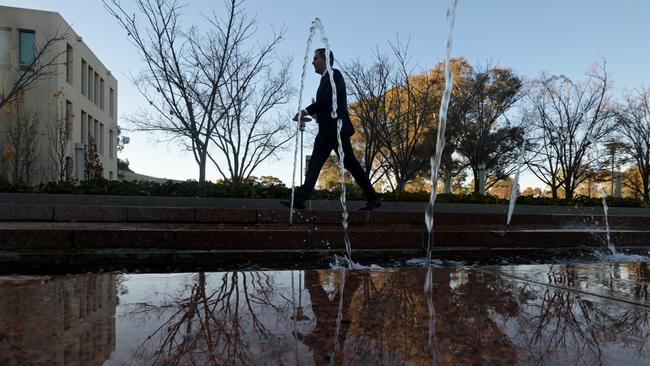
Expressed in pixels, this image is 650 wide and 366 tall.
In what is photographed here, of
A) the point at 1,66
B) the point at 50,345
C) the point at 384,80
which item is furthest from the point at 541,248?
the point at 1,66

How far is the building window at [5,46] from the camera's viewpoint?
2167 cm

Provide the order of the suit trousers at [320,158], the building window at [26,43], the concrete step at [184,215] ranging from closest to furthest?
the suit trousers at [320,158] → the concrete step at [184,215] → the building window at [26,43]

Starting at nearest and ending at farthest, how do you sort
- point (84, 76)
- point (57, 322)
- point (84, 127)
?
point (57, 322)
point (84, 127)
point (84, 76)

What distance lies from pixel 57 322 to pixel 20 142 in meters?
24.0

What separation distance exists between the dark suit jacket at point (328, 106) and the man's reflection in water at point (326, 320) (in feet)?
11.0

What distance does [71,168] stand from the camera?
21047 mm

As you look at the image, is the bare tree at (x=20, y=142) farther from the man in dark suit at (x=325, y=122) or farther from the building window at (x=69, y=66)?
the man in dark suit at (x=325, y=122)

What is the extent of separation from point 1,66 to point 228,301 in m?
26.3

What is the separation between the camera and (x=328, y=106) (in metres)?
5.32

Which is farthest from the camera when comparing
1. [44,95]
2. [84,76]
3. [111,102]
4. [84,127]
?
[111,102]

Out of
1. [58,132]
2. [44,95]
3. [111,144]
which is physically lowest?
[58,132]

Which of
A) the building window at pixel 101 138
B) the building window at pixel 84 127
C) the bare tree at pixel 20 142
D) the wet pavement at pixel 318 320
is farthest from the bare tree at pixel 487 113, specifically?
the building window at pixel 101 138

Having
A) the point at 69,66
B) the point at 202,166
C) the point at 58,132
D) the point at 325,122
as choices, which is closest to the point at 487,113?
the point at 202,166

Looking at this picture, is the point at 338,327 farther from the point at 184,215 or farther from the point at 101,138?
the point at 101,138
